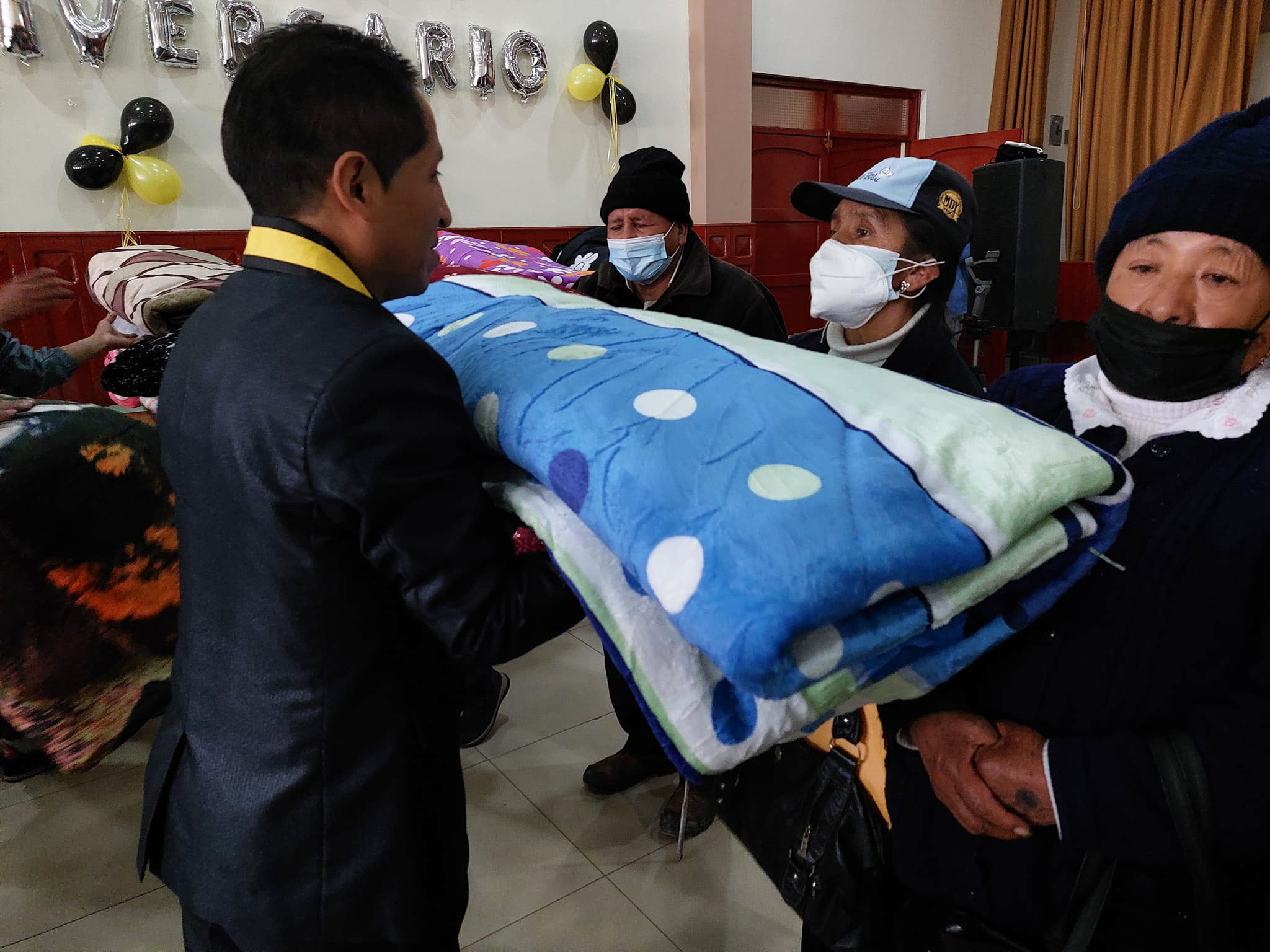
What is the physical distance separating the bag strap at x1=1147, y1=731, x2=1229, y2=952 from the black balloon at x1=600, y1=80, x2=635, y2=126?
16.1 feet

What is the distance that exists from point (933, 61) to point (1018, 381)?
22.8 feet

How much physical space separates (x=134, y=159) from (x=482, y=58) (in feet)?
6.14

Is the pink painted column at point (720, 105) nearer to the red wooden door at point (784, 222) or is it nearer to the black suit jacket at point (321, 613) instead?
the red wooden door at point (784, 222)

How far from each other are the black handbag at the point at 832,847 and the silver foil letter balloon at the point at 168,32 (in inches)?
166

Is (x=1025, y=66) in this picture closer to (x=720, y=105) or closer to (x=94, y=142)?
(x=720, y=105)

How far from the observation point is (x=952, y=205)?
1.40m

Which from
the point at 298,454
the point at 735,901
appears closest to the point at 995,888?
the point at 298,454

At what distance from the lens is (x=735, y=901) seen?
5.83ft

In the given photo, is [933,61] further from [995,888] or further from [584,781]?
[995,888]

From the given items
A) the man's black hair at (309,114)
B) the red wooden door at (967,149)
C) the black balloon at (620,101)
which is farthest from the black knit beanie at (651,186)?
the red wooden door at (967,149)

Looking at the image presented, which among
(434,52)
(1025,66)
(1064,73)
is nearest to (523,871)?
(434,52)

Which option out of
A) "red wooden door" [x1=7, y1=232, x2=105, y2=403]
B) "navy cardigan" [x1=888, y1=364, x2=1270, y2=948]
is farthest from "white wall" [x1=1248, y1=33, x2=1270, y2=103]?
"red wooden door" [x1=7, y1=232, x2=105, y2=403]

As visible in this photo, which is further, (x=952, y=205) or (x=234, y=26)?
(x=234, y=26)

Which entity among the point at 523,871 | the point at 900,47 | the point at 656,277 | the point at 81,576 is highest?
the point at 900,47
